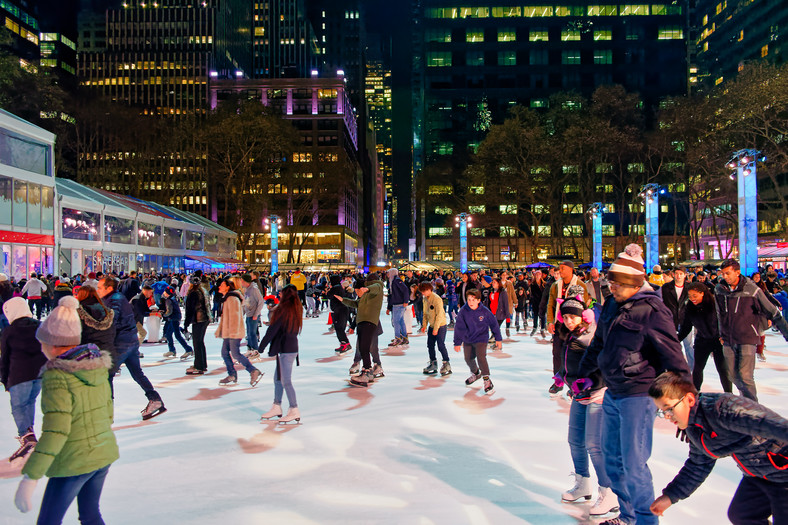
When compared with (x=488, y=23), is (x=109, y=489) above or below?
below

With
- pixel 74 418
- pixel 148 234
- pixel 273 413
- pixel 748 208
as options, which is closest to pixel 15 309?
pixel 273 413

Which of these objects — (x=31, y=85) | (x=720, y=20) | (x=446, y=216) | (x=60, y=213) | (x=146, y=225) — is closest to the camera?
(x=60, y=213)

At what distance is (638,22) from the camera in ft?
257

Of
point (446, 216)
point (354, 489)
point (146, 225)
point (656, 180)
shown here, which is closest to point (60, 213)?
point (146, 225)

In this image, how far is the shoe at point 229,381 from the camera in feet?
28.1

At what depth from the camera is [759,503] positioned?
244 centimetres

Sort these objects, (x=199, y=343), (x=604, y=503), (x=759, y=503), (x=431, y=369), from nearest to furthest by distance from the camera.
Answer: (x=759, y=503) < (x=604, y=503) < (x=199, y=343) < (x=431, y=369)

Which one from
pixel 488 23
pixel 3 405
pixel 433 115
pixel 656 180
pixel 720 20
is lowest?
pixel 3 405

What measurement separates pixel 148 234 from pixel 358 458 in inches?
1346

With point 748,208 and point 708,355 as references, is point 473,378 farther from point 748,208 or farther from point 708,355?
point 748,208

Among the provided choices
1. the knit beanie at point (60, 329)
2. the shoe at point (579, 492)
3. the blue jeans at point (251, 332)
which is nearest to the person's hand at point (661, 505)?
the shoe at point (579, 492)

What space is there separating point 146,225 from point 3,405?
30.1m

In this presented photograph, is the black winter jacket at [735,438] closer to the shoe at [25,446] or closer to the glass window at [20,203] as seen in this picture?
the shoe at [25,446]

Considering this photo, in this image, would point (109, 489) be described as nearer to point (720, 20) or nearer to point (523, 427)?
point (523, 427)
